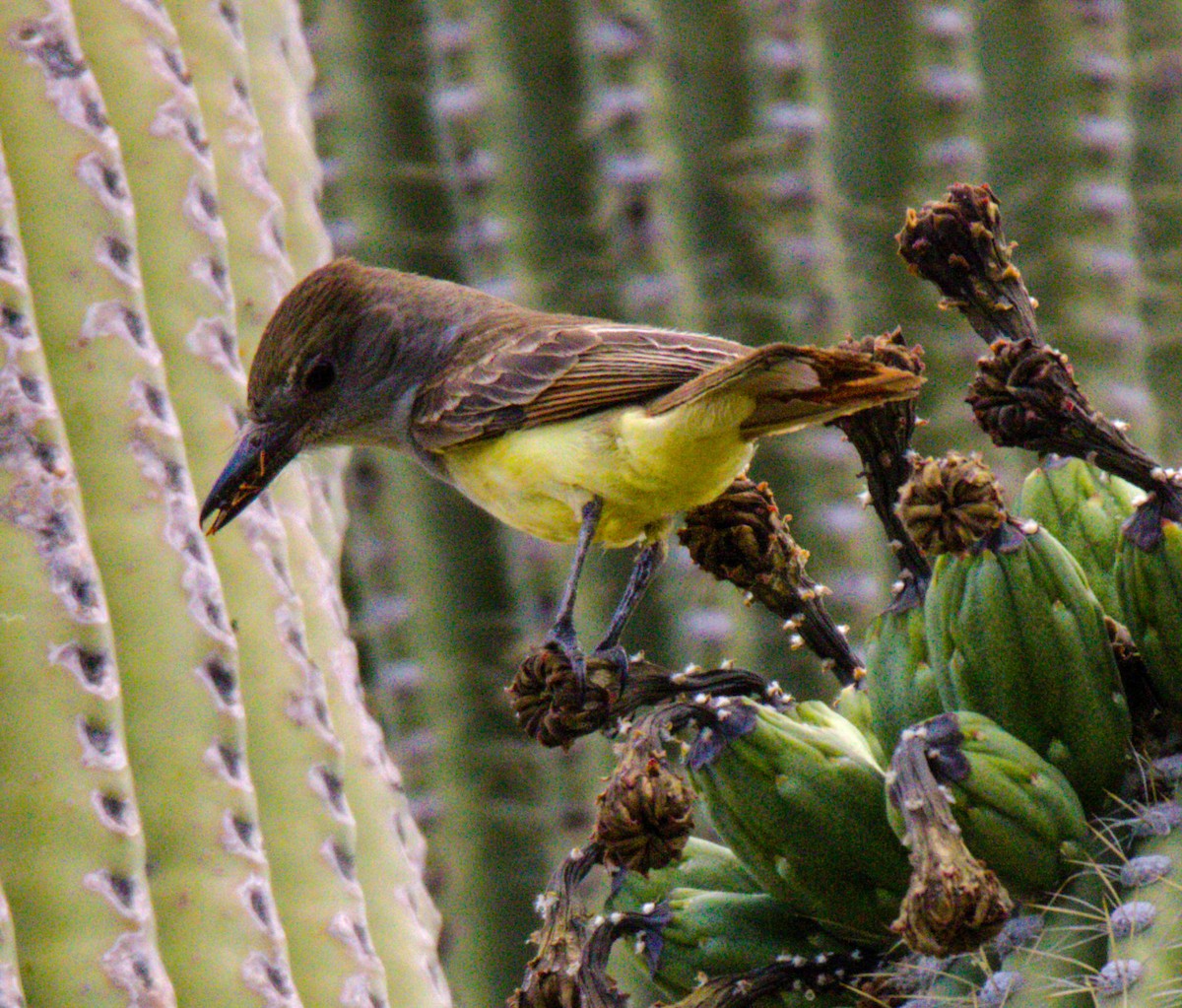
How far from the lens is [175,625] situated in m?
1.50

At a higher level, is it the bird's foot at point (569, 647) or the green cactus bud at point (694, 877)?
the bird's foot at point (569, 647)

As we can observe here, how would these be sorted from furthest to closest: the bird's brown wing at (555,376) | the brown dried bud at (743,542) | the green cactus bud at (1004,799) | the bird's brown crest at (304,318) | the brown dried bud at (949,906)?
the bird's brown crest at (304,318) → the bird's brown wing at (555,376) → the brown dried bud at (743,542) → the green cactus bud at (1004,799) → the brown dried bud at (949,906)

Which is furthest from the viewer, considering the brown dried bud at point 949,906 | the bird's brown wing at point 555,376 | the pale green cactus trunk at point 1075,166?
the pale green cactus trunk at point 1075,166

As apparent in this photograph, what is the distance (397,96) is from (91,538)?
4.13 feet

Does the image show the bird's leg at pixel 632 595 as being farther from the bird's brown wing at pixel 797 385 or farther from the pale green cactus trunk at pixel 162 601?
the pale green cactus trunk at pixel 162 601

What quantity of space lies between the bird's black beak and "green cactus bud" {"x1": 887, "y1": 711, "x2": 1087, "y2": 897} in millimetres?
733

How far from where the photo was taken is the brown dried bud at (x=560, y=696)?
3.91ft

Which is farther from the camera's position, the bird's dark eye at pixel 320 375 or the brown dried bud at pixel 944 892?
the bird's dark eye at pixel 320 375

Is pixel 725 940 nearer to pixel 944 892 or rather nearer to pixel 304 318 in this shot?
pixel 944 892

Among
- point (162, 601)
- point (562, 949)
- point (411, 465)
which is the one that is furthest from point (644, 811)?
point (411, 465)

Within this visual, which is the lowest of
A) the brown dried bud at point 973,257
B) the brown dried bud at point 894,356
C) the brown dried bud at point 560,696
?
the brown dried bud at point 560,696

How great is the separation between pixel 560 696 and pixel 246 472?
0.51 metres

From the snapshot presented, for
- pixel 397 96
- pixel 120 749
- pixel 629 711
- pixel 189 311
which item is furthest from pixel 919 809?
pixel 397 96

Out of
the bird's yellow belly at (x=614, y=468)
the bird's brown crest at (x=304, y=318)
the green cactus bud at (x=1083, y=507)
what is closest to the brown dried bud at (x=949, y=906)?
the green cactus bud at (x=1083, y=507)
